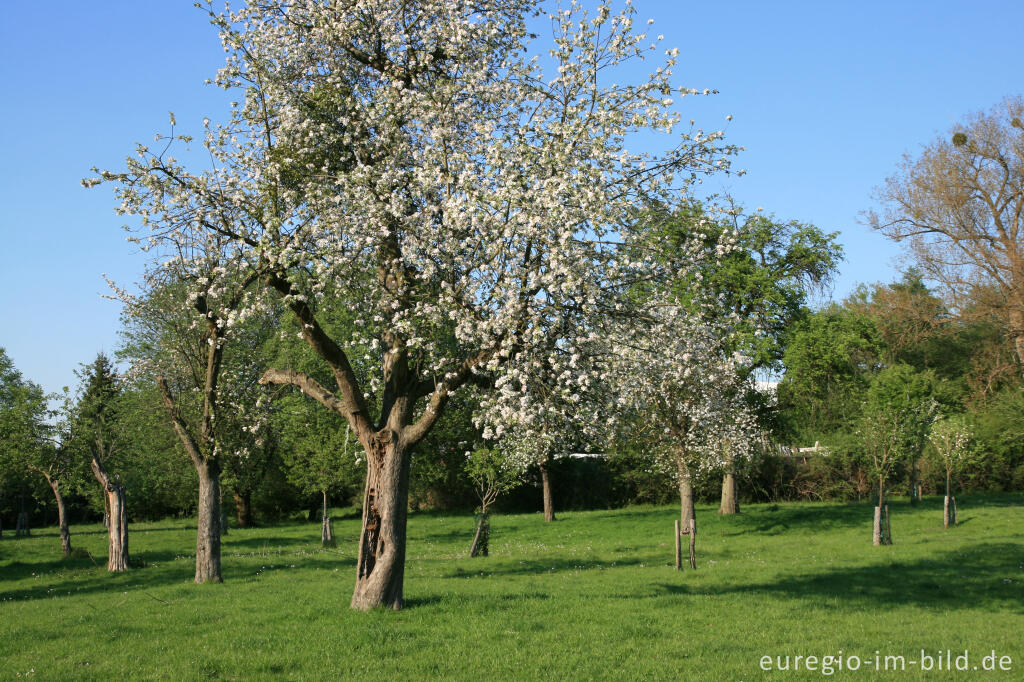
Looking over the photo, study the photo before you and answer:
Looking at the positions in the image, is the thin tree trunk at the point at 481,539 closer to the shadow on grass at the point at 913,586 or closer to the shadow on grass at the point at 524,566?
the shadow on grass at the point at 524,566

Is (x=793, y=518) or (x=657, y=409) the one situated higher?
(x=657, y=409)

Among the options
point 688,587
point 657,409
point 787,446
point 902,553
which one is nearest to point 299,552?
point 657,409

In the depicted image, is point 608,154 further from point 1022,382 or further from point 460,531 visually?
point 1022,382

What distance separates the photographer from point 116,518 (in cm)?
2448

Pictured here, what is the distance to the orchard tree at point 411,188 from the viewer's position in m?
12.5

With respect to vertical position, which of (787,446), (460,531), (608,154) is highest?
(608,154)

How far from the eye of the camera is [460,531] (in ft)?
135

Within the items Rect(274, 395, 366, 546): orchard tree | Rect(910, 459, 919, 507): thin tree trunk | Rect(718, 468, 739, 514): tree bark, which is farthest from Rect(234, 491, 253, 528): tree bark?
Rect(910, 459, 919, 507): thin tree trunk

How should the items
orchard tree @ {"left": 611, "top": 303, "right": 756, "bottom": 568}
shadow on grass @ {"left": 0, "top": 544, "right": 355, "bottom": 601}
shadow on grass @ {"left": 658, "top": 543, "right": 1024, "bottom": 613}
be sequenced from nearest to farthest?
orchard tree @ {"left": 611, "top": 303, "right": 756, "bottom": 568}, shadow on grass @ {"left": 658, "top": 543, "right": 1024, "bottom": 613}, shadow on grass @ {"left": 0, "top": 544, "right": 355, "bottom": 601}

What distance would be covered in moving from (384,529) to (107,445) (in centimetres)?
2450

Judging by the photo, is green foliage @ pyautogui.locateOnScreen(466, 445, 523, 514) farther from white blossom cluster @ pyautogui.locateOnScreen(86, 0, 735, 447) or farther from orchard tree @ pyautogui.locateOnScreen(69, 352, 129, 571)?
white blossom cluster @ pyautogui.locateOnScreen(86, 0, 735, 447)

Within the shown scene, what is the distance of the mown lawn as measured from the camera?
11.9 metres

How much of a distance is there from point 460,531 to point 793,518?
1735cm

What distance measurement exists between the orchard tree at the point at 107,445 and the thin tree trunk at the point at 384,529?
42.6ft
